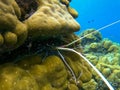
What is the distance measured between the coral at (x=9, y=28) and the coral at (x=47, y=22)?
0.20m

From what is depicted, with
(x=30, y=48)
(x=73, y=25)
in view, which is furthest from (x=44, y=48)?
→ (x=73, y=25)

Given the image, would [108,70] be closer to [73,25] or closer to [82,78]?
[82,78]

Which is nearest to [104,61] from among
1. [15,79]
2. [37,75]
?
[37,75]

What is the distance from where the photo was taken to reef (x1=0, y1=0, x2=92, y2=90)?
2.93 meters

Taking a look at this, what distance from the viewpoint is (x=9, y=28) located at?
287 centimetres

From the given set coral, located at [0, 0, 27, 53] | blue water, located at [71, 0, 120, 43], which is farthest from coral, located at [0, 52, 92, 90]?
blue water, located at [71, 0, 120, 43]

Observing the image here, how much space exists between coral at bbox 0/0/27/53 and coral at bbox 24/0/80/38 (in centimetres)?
20

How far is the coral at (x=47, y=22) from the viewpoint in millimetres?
3199

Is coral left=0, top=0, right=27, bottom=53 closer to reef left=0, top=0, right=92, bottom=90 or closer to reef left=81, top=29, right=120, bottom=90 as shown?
reef left=0, top=0, right=92, bottom=90

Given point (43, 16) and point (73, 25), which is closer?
point (43, 16)

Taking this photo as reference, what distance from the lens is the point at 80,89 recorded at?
4332 mm

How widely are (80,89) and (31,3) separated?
5.53 feet

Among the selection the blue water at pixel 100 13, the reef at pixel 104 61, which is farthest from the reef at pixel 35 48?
the blue water at pixel 100 13

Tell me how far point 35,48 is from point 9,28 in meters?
0.96
